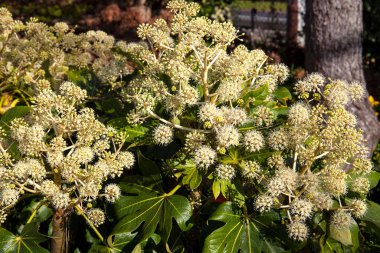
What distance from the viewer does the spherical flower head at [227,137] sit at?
72.9 inches

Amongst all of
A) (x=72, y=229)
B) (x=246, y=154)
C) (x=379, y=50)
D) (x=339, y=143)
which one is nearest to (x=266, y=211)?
(x=246, y=154)

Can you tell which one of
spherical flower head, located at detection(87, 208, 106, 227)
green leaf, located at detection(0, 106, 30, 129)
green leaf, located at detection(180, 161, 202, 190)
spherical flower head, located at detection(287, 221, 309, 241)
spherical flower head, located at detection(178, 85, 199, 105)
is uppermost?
spherical flower head, located at detection(178, 85, 199, 105)

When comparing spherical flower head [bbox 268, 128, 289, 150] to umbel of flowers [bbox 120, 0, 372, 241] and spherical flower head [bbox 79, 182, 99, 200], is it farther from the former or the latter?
spherical flower head [bbox 79, 182, 99, 200]

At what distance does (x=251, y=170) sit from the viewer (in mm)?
1933

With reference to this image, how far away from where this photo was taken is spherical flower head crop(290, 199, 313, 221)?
1.84 meters

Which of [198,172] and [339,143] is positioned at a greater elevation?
[339,143]

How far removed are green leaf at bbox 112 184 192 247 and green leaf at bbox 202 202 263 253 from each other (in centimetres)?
11

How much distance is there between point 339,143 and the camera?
1900mm

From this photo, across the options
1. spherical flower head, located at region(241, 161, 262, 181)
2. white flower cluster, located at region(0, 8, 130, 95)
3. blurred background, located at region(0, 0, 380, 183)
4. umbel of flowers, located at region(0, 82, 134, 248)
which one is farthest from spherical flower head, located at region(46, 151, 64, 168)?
blurred background, located at region(0, 0, 380, 183)

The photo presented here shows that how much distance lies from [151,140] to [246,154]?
39 cm

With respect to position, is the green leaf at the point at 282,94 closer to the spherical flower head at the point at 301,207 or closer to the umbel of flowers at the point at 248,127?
the umbel of flowers at the point at 248,127

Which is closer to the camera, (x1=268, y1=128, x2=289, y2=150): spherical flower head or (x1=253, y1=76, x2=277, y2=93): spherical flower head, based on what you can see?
(x1=268, y1=128, x2=289, y2=150): spherical flower head

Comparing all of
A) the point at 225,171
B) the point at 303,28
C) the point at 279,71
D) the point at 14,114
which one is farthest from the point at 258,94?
the point at 303,28

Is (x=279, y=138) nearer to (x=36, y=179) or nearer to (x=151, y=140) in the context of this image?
(x=151, y=140)
